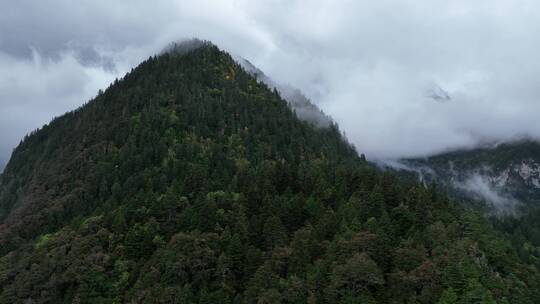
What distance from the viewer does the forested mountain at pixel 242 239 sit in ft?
345

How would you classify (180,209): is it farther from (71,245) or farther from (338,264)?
(338,264)

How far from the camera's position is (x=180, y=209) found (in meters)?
144

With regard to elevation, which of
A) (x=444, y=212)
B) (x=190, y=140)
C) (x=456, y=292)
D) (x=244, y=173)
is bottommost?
(x=456, y=292)

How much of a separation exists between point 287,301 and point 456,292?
29806mm

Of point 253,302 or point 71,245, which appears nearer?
point 253,302

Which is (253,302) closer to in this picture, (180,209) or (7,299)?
(180,209)

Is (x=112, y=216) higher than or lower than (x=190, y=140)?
lower

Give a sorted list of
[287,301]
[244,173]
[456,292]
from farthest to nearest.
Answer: [244,173], [287,301], [456,292]

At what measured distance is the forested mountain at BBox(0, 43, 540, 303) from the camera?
105 meters

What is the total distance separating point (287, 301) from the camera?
106 m

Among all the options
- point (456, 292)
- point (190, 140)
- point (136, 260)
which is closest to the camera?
point (456, 292)

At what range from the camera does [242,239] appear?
129 meters

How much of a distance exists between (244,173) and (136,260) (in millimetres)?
41329

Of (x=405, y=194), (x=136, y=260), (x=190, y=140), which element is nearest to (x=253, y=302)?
(x=136, y=260)
